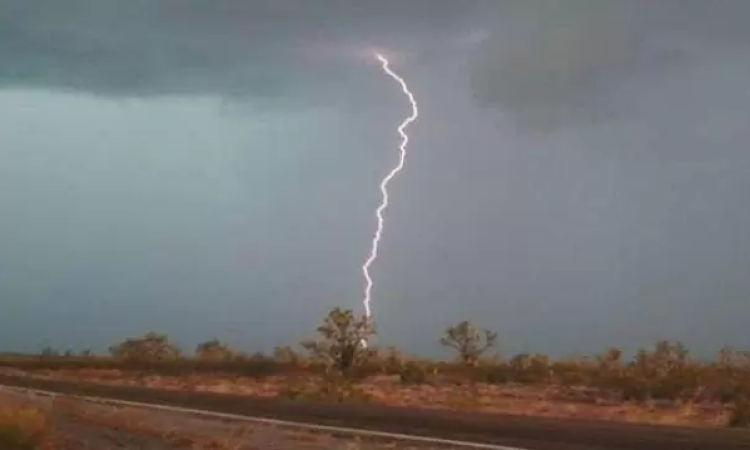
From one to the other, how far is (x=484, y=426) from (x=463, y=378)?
80.2ft

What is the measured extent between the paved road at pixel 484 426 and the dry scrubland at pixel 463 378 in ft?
11.4

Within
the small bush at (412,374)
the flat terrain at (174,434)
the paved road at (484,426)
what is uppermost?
the small bush at (412,374)

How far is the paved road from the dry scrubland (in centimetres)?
346

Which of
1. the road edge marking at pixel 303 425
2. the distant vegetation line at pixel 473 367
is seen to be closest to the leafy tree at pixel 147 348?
the distant vegetation line at pixel 473 367

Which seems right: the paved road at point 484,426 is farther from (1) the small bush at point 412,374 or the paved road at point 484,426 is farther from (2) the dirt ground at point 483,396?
(1) the small bush at point 412,374

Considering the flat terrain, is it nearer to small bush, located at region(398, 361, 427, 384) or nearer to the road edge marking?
the road edge marking

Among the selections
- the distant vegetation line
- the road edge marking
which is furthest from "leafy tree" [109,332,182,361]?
the road edge marking

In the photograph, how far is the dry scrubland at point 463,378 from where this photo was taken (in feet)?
118

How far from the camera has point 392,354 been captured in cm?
6912

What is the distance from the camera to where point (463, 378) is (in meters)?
51.4

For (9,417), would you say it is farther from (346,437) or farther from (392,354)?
(392,354)

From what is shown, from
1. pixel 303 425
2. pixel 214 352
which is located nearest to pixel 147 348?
pixel 214 352

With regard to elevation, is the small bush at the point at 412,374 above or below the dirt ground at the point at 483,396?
above

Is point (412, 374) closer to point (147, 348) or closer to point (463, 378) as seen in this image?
point (463, 378)
